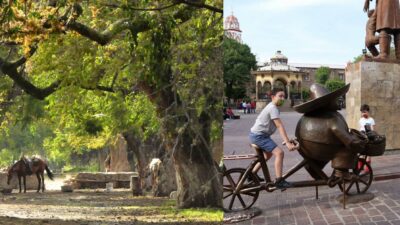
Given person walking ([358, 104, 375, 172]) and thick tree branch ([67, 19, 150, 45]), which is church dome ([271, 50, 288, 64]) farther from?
thick tree branch ([67, 19, 150, 45])

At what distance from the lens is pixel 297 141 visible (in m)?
1.58

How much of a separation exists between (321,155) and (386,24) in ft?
5.78

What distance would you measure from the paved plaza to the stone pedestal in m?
1.07

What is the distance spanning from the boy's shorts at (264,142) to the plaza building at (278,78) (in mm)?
136

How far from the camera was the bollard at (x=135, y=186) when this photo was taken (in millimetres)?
1888

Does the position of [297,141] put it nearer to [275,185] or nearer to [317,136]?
[317,136]

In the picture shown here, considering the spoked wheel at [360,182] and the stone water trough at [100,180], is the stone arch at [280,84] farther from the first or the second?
the stone water trough at [100,180]

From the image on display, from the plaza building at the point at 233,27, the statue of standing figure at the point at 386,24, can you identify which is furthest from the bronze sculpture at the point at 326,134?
the statue of standing figure at the point at 386,24

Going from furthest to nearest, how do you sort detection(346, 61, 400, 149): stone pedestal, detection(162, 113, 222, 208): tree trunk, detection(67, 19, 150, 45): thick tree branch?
detection(346, 61, 400, 149): stone pedestal, detection(67, 19, 150, 45): thick tree branch, detection(162, 113, 222, 208): tree trunk

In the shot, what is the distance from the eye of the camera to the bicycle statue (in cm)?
158

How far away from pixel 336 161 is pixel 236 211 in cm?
41

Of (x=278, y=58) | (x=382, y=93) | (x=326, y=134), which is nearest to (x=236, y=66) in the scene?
(x=278, y=58)

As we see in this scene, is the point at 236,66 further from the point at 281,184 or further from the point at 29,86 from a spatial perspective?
the point at 29,86

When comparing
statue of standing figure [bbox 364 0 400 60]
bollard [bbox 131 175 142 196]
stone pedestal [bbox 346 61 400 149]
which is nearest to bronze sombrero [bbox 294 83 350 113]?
bollard [bbox 131 175 142 196]
